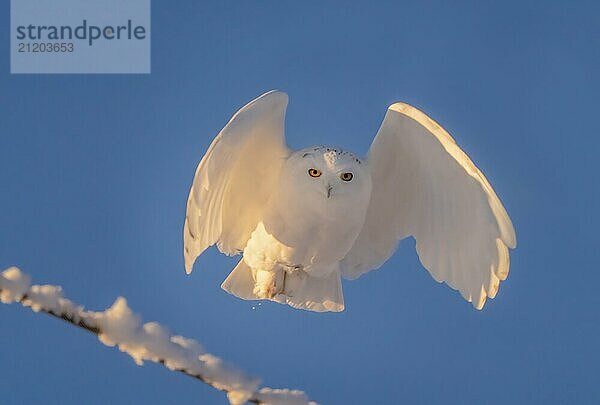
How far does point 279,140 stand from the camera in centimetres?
1639

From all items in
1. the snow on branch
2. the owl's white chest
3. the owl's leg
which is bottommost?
the snow on branch

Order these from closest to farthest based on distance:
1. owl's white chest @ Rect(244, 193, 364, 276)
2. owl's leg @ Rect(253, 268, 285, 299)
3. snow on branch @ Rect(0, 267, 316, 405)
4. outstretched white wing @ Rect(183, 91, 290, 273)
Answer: snow on branch @ Rect(0, 267, 316, 405), outstretched white wing @ Rect(183, 91, 290, 273), owl's white chest @ Rect(244, 193, 364, 276), owl's leg @ Rect(253, 268, 285, 299)

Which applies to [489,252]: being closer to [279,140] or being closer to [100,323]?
[279,140]

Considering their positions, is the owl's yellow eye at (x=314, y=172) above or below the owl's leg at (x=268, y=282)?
above

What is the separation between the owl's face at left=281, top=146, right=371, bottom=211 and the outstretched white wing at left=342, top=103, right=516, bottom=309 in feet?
2.54

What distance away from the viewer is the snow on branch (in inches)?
407

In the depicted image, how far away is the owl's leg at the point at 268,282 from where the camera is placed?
1684 centimetres

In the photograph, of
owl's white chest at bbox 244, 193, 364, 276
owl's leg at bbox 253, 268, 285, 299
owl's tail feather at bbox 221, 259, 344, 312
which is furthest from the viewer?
owl's tail feather at bbox 221, 259, 344, 312

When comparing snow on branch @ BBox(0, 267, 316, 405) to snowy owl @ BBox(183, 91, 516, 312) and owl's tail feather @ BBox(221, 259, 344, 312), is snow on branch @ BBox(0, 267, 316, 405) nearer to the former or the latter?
snowy owl @ BBox(183, 91, 516, 312)

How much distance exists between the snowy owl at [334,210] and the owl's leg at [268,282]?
0.04 ft

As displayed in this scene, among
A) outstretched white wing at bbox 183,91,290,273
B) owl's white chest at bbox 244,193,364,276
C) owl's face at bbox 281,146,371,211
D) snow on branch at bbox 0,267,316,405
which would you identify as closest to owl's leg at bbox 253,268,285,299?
owl's white chest at bbox 244,193,364,276

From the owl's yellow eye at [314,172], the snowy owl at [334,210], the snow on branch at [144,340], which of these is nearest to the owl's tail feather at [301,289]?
the snowy owl at [334,210]

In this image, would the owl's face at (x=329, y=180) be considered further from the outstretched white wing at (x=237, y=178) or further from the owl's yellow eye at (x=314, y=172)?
the outstretched white wing at (x=237, y=178)

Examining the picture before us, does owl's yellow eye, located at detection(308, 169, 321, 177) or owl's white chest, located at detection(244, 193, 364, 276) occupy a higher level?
owl's yellow eye, located at detection(308, 169, 321, 177)
